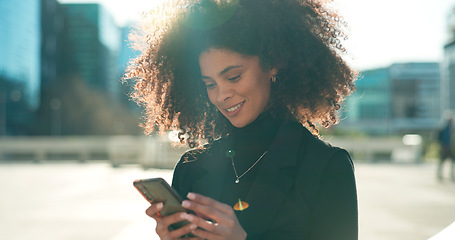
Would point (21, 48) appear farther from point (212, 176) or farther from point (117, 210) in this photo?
point (212, 176)

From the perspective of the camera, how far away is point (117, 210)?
8.17 m

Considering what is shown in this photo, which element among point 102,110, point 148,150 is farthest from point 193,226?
point 102,110

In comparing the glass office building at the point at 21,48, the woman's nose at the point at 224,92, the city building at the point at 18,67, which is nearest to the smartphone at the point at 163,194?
the woman's nose at the point at 224,92

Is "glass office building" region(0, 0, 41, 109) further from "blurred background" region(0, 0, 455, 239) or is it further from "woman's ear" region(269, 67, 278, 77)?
"woman's ear" region(269, 67, 278, 77)

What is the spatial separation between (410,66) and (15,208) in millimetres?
98330

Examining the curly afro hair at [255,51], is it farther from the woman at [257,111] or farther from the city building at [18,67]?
the city building at [18,67]

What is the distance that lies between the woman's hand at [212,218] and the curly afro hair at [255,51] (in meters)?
0.68

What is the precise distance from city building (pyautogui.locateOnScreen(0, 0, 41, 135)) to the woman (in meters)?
67.9

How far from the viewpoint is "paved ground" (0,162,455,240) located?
6316 mm

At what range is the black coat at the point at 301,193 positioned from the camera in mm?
1668

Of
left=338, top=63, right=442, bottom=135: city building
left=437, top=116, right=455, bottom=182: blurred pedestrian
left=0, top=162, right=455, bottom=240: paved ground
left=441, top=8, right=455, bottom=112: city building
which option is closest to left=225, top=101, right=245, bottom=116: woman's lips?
left=0, top=162, right=455, bottom=240: paved ground

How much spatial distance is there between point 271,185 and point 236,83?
44 centimetres

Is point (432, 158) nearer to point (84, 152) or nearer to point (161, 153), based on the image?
point (161, 153)

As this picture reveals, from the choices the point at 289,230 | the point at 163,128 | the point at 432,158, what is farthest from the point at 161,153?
the point at 289,230
